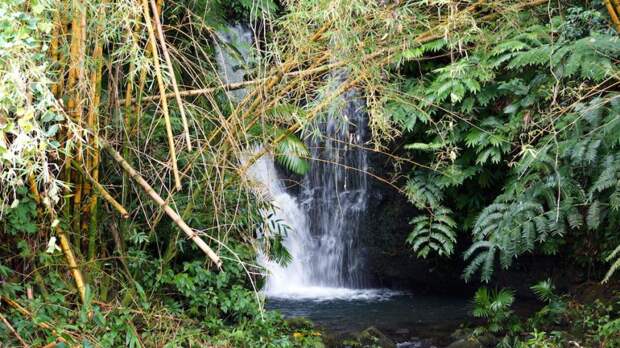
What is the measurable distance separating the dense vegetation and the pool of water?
24.8 inches

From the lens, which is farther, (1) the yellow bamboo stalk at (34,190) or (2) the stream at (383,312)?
(2) the stream at (383,312)

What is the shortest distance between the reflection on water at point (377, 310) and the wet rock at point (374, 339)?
38 centimetres

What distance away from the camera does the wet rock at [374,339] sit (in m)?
5.75

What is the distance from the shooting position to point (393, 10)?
13.6 feet

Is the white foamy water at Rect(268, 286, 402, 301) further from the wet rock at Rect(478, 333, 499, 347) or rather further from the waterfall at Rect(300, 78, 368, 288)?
the wet rock at Rect(478, 333, 499, 347)

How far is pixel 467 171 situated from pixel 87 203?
3986 mm

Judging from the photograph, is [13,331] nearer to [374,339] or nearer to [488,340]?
[374,339]

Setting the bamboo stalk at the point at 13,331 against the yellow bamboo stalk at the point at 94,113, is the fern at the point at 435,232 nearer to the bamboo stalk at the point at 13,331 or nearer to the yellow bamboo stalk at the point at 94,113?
the yellow bamboo stalk at the point at 94,113

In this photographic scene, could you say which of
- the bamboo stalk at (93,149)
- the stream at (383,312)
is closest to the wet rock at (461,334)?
the stream at (383,312)

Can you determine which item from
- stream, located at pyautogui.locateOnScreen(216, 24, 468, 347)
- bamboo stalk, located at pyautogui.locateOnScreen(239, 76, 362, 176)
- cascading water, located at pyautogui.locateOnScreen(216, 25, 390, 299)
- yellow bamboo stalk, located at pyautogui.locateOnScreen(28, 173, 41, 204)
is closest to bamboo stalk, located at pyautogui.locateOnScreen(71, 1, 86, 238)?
yellow bamboo stalk, located at pyautogui.locateOnScreen(28, 173, 41, 204)

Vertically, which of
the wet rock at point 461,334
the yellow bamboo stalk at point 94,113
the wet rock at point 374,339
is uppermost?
the yellow bamboo stalk at point 94,113

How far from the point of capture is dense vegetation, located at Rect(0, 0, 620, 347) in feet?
11.3

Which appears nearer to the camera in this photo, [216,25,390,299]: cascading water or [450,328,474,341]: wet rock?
[450,328,474,341]: wet rock

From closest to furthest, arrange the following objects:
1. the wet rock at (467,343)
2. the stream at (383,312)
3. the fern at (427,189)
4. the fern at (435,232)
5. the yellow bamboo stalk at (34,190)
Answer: the yellow bamboo stalk at (34,190), the wet rock at (467,343), the fern at (435,232), the stream at (383,312), the fern at (427,189)
